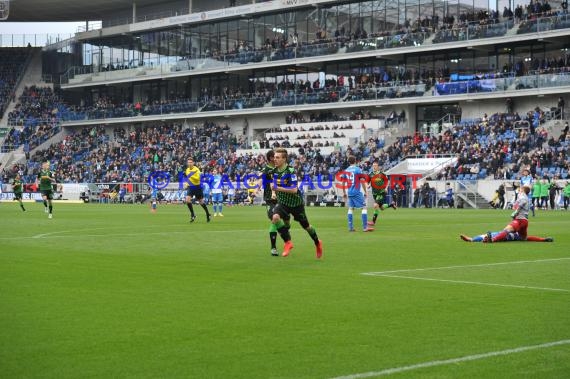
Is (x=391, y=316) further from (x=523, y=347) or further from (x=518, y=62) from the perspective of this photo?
(x=518, y=62)

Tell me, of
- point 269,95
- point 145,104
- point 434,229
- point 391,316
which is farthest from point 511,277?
point 145,104

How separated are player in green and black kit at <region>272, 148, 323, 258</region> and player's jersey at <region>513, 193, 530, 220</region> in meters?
5.45

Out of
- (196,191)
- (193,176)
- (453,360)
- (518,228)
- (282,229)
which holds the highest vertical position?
(193,176)

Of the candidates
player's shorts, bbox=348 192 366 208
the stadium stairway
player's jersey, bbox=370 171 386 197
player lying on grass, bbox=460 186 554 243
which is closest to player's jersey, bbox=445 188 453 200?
player's jersey, bbox=370 171 386 197

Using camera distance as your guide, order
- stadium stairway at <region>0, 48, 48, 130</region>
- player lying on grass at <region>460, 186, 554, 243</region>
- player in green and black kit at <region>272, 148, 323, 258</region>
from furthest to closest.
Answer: stadium stairway at <region>0, 48, 48, 130</region>, player lying on grass at <region>460, 186, 554, 243</region>, player in green and black kit at <region>272, 148, 323, 258</region>

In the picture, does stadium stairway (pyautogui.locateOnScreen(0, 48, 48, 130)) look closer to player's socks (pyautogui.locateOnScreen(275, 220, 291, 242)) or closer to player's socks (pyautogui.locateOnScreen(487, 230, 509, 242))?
player's socks (pyautogui.locateOnScreen(487, 230, 509, 242))

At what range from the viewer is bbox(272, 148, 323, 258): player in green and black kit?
1645 centimetres

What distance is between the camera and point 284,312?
992cm

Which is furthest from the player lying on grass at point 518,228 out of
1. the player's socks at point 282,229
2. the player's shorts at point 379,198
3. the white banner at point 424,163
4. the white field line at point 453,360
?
the white banner at point 424,163

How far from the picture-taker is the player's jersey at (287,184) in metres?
16.5

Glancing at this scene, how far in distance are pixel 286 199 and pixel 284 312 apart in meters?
6.93

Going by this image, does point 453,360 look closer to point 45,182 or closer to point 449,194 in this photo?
point 45,182

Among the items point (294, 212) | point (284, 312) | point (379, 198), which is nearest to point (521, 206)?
point (294, 212)

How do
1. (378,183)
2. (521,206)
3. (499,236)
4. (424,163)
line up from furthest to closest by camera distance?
(424,163) < (378,183) < (499,236) < (521,206)
